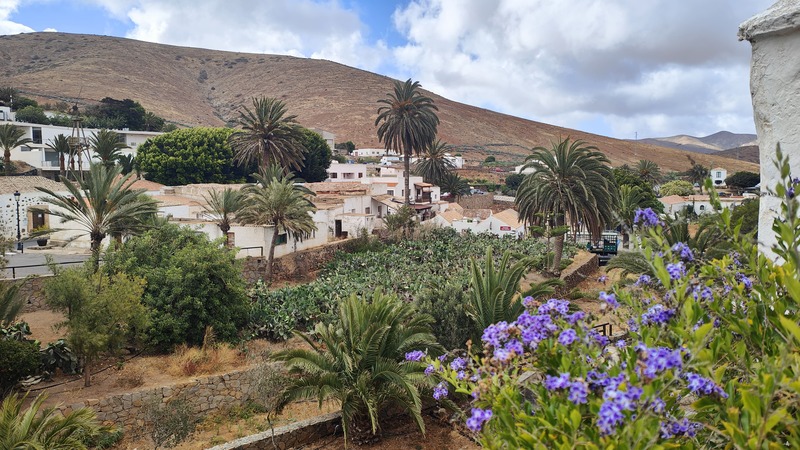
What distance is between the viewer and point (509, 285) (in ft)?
39.4

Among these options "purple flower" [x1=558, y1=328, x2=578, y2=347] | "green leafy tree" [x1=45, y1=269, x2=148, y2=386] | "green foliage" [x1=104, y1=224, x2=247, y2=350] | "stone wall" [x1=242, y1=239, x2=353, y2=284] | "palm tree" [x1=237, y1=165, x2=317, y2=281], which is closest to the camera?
"purple flower" [x1=558, y1=328, x2=578, y2=347]

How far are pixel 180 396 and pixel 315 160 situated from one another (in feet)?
134

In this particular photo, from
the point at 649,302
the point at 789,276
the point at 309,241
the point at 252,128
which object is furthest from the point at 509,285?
the point at 252,128

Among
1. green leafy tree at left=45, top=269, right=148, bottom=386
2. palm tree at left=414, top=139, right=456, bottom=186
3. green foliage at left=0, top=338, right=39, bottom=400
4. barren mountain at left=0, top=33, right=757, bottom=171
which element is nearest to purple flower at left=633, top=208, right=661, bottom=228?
green leafy tree at left=45, top=269, right=148, bottom=386

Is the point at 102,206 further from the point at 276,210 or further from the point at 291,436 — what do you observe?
the point at 291,436

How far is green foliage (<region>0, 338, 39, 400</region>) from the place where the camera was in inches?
492

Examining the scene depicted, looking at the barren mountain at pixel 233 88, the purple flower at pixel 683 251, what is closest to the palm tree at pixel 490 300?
the purple flower at pixel 683 251

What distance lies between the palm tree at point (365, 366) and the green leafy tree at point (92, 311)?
595 centimetres

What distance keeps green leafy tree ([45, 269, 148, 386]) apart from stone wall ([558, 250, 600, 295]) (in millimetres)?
15627

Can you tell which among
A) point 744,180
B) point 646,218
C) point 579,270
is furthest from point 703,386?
point 744,180

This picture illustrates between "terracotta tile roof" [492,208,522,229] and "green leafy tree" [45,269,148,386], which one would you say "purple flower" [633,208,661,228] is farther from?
"terracotta tile roof" [492,208,522,229]

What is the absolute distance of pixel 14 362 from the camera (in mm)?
12602

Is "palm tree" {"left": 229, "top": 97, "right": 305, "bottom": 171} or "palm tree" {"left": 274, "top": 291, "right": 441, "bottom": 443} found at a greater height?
"palm tree" {"left": 229, "top": 97, "right": 305, "bottom": 171}

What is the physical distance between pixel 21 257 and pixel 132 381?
14787 mm
